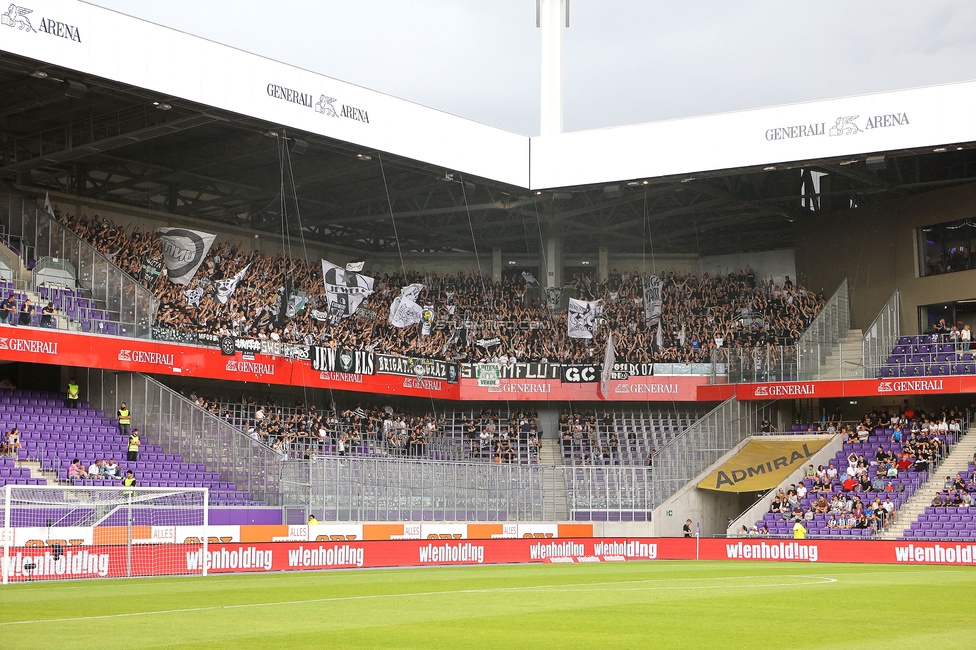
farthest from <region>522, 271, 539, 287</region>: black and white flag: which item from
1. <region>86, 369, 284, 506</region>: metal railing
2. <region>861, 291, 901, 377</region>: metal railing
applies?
<region>86, 369, 284, 506</region>: metal railing

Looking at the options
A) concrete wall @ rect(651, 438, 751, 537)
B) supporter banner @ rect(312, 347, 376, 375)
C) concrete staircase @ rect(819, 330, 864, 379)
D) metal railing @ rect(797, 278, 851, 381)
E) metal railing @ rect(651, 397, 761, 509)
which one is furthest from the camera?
metal railing @ rect(797, 278, 851, 381)

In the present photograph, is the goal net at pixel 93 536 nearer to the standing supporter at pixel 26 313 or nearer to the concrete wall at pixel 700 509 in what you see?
the standing supporter at pixel 26 313

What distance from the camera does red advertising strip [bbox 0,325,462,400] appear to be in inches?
1393

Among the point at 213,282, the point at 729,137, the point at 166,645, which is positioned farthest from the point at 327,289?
the point at 166,645

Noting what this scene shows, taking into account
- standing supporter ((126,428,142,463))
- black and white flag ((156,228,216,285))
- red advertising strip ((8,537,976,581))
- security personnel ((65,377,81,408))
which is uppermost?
black and white flag ((156,228,216,285))

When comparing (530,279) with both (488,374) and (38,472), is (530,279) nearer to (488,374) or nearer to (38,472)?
(488,374)

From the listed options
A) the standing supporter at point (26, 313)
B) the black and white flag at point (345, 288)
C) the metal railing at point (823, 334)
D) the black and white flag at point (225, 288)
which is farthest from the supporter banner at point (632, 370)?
the standing supporter at point (26, 313)

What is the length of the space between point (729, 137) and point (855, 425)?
46.0 feet

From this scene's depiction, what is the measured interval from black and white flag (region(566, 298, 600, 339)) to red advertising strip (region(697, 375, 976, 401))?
5.51 metres

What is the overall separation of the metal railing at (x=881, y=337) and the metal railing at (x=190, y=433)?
25160 millimetres

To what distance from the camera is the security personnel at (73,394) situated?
122 ft

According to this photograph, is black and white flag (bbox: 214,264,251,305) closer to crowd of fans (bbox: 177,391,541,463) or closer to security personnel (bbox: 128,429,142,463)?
crowd of fans (bbox: 177,391,541,463)

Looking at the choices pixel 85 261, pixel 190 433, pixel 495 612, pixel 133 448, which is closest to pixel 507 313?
pixel 190 433

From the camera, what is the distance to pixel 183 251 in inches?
1698
